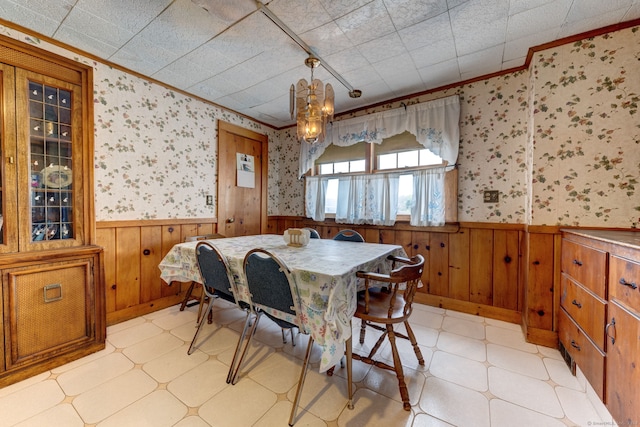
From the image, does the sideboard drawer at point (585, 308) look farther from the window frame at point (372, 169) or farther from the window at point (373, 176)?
the window at point (373, 176)

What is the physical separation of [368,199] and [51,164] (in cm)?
304

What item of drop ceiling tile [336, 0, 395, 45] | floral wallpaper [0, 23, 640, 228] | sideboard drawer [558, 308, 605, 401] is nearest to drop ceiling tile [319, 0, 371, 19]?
drop ceiling tile [336, 0, 395, 45]

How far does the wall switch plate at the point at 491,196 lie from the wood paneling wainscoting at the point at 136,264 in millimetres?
3361

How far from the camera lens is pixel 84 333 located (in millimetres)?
1935

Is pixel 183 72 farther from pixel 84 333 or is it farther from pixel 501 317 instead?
pixel 501 317

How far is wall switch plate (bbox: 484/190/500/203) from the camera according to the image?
253 centimetres

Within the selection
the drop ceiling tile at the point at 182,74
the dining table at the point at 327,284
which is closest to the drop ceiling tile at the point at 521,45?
the dining table at the point at 327,284

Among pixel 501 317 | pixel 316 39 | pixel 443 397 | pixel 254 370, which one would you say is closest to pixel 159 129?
pixel 316 39

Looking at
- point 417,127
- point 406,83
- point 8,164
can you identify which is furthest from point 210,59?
point 417,127

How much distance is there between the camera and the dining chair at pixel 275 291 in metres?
1.38

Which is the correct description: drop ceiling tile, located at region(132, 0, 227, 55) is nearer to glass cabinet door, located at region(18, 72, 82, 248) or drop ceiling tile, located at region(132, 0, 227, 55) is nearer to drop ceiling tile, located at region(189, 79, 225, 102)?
drop ceiling tile, located at region(189, 79, 225, 102)

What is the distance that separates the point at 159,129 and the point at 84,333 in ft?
6.63

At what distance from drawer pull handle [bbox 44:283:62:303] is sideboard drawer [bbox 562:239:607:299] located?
3454 mm

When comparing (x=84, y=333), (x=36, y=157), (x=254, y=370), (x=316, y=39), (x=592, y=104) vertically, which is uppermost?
(x=316, y=39)
